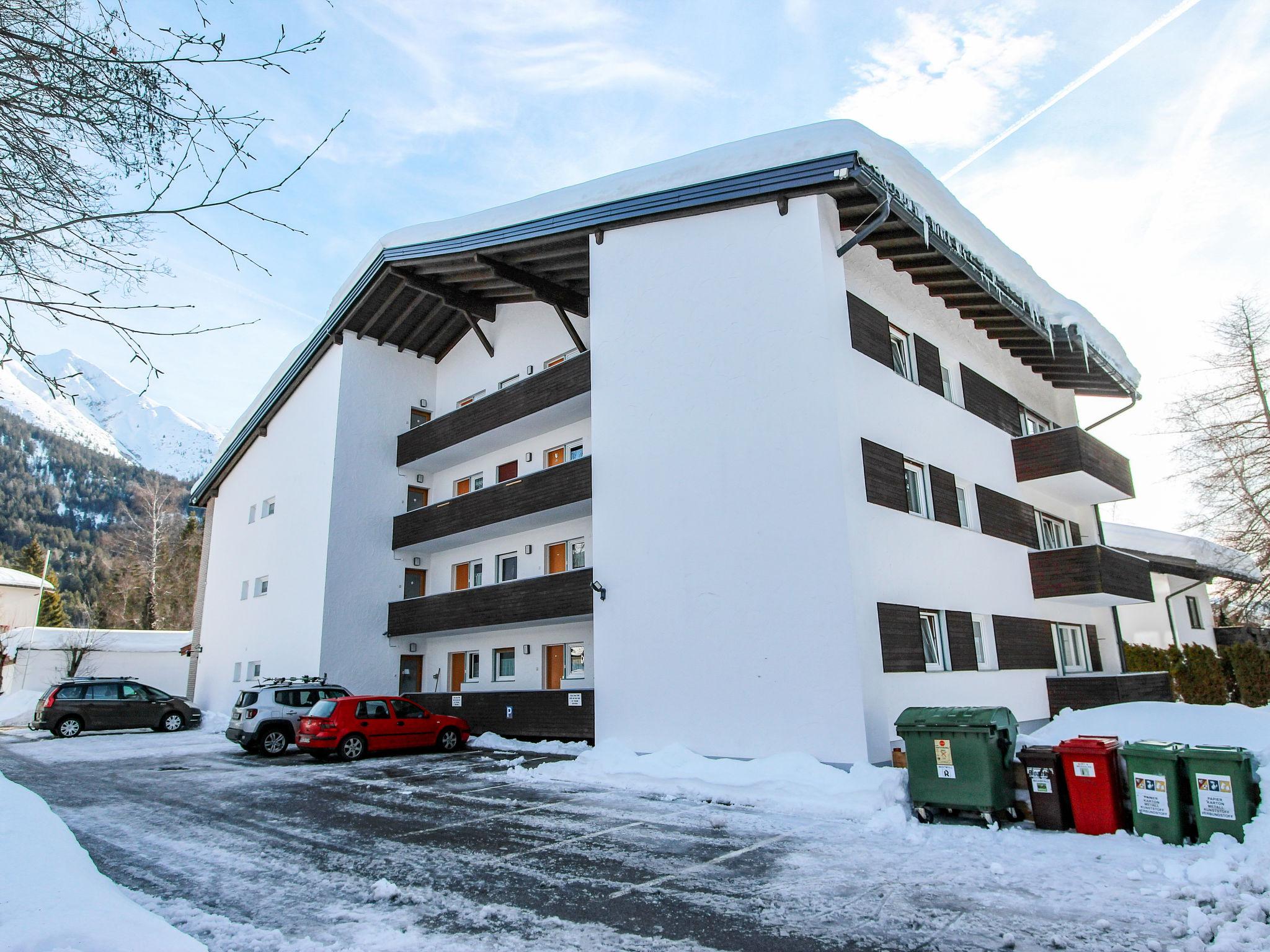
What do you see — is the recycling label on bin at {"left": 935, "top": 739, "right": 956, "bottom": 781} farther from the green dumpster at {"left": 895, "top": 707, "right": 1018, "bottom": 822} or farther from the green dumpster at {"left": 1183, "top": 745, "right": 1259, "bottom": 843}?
the green dumpster at {"left": 1183, "top": 745, "right": 1259, "bottom": 843}

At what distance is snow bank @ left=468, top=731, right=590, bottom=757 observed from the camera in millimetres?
16500

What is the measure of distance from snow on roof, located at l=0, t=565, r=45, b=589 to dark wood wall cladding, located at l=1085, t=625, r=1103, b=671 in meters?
60.4

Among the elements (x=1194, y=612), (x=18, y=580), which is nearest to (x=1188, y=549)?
(x=1194, y=612)

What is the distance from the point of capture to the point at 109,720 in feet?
74.1

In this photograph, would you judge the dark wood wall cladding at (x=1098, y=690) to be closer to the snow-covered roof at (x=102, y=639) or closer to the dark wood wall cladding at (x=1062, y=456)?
the dark wood wall cladding at (x=1062, y=456)

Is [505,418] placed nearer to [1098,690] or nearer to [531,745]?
[531,745]

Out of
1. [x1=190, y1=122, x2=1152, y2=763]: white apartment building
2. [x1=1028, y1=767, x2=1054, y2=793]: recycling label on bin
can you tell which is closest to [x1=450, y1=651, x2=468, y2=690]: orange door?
[x1=190, y1=122, x2=1152, y2=763]: white apartment building

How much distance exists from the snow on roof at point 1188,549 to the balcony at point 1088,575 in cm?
655

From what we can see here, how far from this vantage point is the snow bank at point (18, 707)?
96.8ft

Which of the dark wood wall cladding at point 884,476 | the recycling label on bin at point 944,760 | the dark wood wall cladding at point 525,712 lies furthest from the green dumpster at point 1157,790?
the dark wood wall cladding at point 525,712

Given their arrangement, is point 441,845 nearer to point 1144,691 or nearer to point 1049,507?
point 1144,691

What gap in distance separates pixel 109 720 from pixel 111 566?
4400 centimetres

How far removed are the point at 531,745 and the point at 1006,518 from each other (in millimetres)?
12379

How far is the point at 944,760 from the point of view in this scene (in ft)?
28.9
